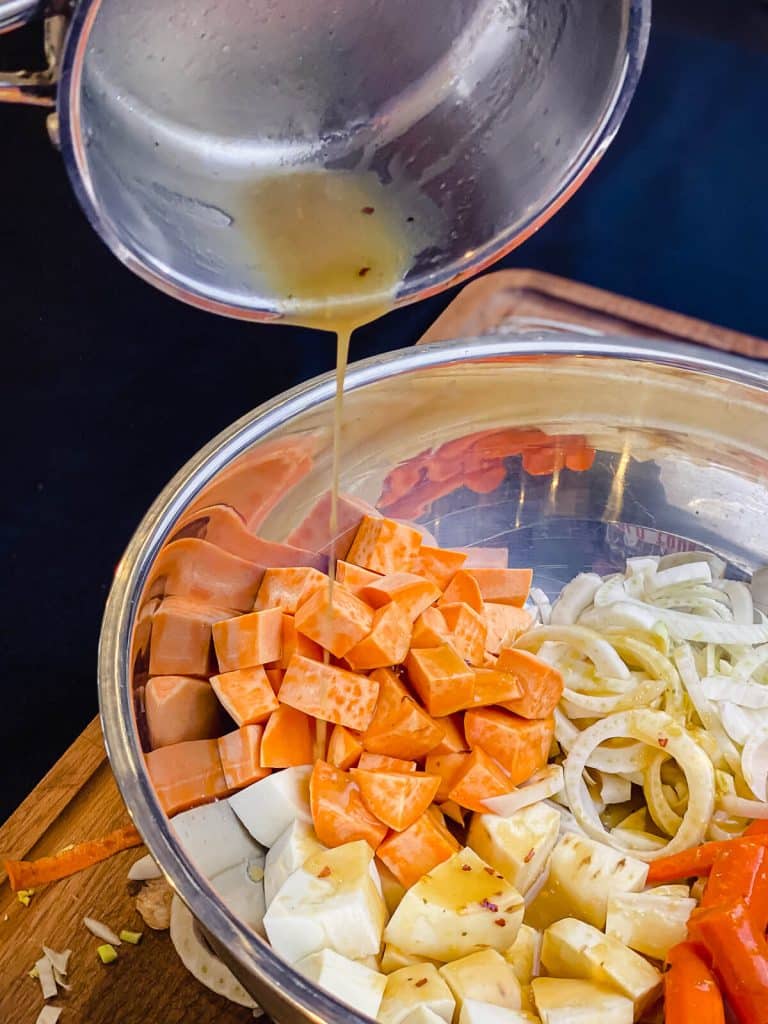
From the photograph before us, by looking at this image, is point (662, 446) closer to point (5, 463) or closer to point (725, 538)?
point (725, 538)

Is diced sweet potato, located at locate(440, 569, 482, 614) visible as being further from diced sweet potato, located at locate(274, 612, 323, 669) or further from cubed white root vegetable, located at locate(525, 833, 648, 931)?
cubed white root vegetable, located at locate(525, 833, 648, 931)

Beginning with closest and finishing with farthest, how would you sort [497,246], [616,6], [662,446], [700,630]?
[616,6] → [497,246] → [700,630] → [662,446]

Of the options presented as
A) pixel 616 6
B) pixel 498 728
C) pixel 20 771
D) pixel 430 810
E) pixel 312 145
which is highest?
pixel 616 6

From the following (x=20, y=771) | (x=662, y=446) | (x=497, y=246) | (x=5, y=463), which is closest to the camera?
(x=497, y=246)

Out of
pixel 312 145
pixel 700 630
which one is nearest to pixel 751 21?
pixel 700 630

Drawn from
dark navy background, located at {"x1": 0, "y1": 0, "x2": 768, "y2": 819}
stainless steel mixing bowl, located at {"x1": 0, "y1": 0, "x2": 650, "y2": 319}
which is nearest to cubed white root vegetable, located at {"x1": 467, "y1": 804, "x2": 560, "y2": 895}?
stainless steel mixing bowl, located at {"x1": 0, "y1": 0, "x2": 650, "y2": 319}

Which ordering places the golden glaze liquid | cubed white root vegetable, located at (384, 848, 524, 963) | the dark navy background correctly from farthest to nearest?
the dark navy background → cubed white root vegetable, located at (384, 848, 524, 963) → the golden glaze liquid

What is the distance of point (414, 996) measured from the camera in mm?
1052

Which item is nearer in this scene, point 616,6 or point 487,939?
point 616,6

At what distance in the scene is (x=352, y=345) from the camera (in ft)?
7.88

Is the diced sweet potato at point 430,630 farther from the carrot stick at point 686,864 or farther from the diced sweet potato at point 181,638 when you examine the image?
the carrot stick at point 686,864

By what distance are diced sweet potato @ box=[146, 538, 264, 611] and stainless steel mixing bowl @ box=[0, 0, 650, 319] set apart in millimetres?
388

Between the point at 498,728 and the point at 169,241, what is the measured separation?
74 cm

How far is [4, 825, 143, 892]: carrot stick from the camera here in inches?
49.2
